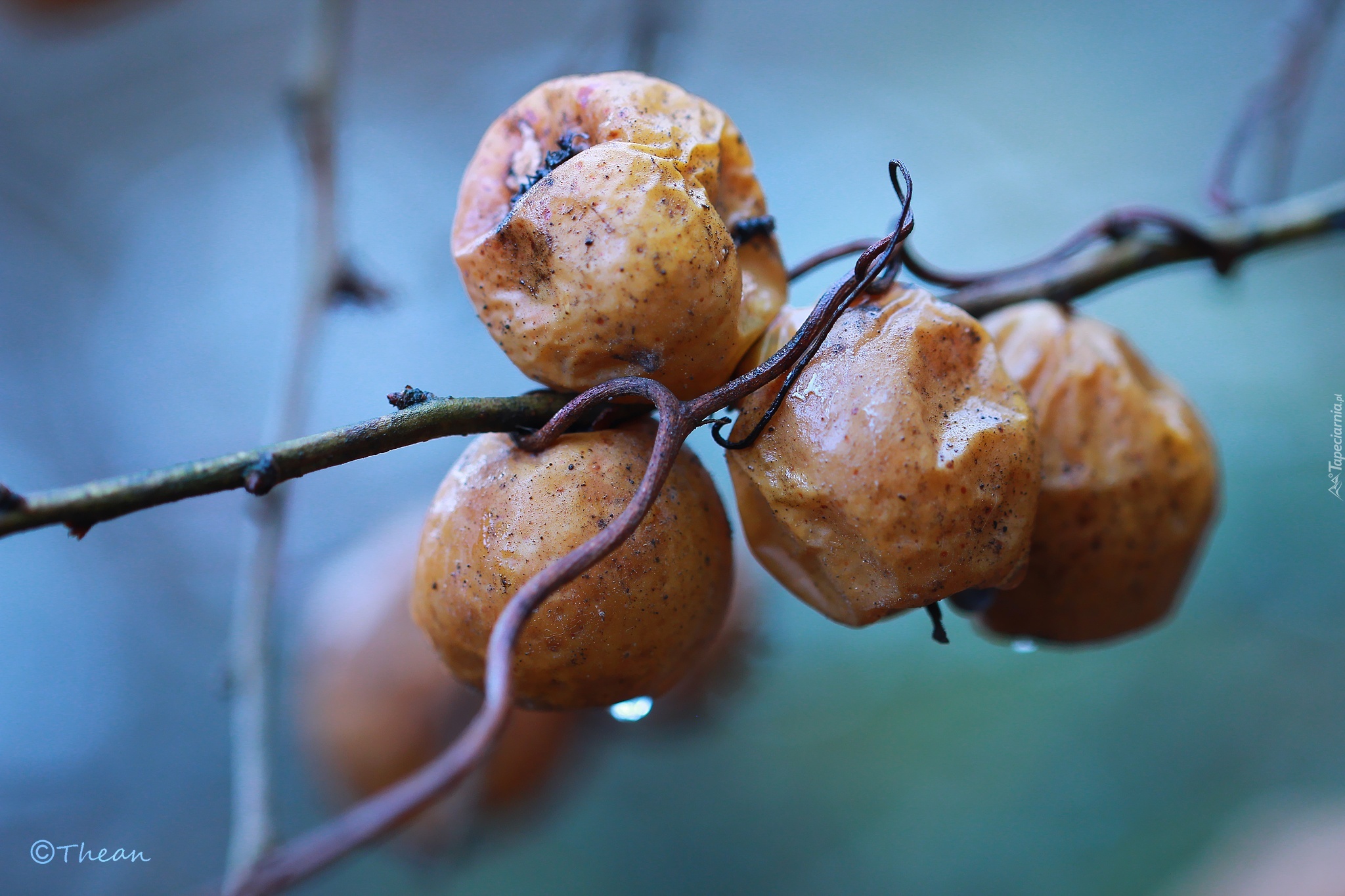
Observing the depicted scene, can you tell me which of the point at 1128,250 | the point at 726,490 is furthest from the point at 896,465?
the point at 726,490

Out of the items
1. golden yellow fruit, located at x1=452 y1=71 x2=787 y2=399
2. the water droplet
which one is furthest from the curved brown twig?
the water droplet

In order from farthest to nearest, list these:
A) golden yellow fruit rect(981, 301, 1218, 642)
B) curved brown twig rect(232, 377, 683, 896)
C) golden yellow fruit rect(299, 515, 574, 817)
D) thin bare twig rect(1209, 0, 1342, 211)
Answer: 1. golden yellow fruit rect(299, 515, 574, 817)
2. thin bare twig rect(1209, 0, 1342, 211)
3. golden yellow fruit rect(981, 301, 1218, 642)
4. curved brown twig rect(232, 377, 683, 896)

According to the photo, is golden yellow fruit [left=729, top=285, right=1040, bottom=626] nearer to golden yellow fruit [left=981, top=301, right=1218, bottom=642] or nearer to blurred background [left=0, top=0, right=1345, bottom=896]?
golden yellow fruit [left=981, top=301, right=1218, bottom=642]

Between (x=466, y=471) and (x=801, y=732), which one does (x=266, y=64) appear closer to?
(x=801, y=732)

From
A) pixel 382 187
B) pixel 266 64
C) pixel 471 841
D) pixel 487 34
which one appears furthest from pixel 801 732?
pixel 266 64

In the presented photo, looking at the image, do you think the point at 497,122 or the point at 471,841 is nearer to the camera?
the point at 497,122

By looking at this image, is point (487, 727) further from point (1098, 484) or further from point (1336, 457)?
point (1336, 457)
